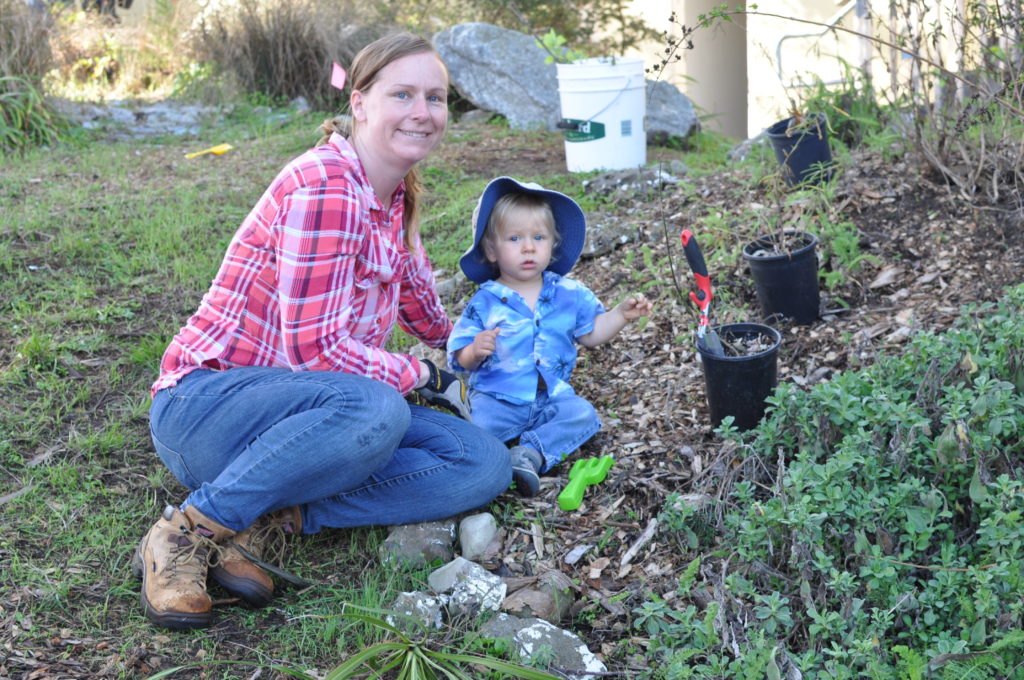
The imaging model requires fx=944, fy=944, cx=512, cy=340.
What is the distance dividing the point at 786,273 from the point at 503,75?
16.5ft

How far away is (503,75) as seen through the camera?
7.86 m

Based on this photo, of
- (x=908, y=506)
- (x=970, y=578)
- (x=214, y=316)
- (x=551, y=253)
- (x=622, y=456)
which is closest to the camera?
(x=970, y=578)

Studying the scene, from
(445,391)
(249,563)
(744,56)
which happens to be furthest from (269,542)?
(744,56)

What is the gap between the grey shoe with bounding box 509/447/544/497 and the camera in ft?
9.33

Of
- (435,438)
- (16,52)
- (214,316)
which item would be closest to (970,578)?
(435,438)

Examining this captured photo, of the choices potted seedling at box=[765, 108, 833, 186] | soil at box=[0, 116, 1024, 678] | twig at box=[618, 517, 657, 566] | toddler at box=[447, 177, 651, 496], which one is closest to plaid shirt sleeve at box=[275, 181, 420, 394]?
toddler at box=[447, 177, 651, 496]

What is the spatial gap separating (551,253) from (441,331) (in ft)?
1.55

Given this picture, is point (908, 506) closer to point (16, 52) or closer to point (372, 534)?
point (372, 534)

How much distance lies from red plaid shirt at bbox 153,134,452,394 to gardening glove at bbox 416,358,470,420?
9 cm

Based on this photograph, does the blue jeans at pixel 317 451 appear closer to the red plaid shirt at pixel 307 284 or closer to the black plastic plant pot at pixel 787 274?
the red plaid shirt at pixel 307 284

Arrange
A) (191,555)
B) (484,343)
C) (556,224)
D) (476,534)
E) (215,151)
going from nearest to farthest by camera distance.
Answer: (191,555)
(476,534)
(484,343)
(556,224)
(215,151)

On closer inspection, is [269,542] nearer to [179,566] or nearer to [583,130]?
[179,566]

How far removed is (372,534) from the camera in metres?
2.75

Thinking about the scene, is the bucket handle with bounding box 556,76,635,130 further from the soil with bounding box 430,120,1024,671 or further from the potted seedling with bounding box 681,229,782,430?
the potted seedling with bounding box 681,229,782,430
